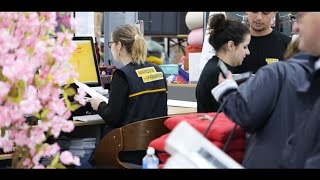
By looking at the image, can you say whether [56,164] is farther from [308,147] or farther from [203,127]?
[308,147]

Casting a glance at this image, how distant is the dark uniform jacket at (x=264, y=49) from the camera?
3301 mm

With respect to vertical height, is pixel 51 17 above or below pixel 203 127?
above

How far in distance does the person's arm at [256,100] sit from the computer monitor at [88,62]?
92.5 inches

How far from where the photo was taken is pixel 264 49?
337 cm

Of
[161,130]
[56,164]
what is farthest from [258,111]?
[161,130]

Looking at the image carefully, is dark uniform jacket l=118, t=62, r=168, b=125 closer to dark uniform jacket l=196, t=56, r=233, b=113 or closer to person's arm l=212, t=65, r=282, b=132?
dark uniform jacket l=196, t=56, r=233, b=113

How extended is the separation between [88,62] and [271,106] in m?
2.45

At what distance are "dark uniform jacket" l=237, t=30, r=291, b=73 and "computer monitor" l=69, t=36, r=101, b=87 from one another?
117 centimetres

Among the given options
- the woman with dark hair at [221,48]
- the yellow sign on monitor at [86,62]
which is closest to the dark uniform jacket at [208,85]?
the woman with dark hair at [221,48]

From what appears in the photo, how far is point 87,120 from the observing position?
3344mm

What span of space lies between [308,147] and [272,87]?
20cm

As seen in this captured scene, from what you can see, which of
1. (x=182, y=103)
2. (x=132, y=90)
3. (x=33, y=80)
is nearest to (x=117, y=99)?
(x=132, y=90)
